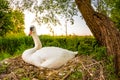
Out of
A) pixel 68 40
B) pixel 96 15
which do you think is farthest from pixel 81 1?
pixel 68 40

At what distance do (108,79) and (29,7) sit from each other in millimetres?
4229

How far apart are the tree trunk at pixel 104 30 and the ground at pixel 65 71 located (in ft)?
1.19

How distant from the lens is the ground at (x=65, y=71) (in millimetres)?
8797

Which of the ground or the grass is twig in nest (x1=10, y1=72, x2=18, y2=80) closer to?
the ground

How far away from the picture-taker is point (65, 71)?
900 centimetres

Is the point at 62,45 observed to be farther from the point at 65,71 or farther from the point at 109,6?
the point at 65,71

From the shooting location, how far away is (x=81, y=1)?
32.9 ft

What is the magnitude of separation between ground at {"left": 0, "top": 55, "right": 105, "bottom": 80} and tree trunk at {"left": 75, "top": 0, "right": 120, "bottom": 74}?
0.36 m

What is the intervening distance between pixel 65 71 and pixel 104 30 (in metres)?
1.36

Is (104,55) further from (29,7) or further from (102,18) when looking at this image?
(29,7)

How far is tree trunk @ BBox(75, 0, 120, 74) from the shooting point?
921 cm

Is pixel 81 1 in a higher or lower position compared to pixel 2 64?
Answer: higher

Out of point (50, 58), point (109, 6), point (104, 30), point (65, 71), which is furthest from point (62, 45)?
point (65, 71)

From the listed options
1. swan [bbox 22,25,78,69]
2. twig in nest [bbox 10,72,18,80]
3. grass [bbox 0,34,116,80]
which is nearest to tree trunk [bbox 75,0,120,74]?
Result: grass [bbox 0,34,116,80]
